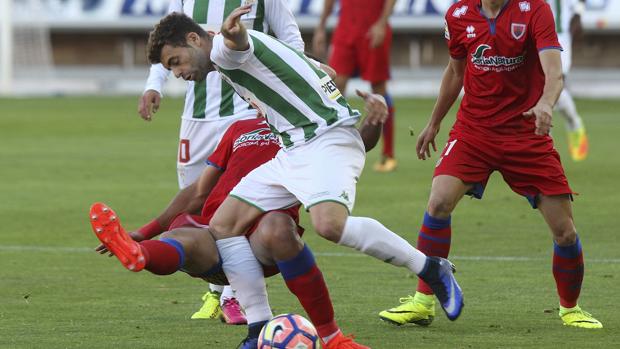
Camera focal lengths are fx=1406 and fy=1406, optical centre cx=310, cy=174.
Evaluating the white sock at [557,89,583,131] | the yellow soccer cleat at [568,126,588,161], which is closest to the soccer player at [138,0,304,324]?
the white sock at [557,89,583,131]

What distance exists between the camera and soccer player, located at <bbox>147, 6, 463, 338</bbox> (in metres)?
6.18

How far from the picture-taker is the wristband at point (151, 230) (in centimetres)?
661

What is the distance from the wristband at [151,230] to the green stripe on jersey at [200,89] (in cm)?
136

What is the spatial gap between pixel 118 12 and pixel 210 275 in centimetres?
2887

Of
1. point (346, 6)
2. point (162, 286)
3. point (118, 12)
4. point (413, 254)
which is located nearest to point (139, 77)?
point (118, 12)

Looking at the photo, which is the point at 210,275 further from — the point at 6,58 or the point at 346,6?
the point at 6,58

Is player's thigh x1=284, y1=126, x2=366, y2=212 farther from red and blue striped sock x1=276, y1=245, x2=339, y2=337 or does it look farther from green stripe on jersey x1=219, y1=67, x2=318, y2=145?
red and blue striped sock x1=276, y1=245, x2=339, y2=337

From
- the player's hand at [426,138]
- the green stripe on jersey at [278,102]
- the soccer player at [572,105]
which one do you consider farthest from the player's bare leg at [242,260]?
the soccer player at [572,105]

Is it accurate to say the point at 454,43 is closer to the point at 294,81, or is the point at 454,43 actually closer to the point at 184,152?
the point at 294,81

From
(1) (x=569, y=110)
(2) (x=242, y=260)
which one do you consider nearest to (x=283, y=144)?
(2) (x=242, y=260)

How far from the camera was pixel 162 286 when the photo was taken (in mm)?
8227

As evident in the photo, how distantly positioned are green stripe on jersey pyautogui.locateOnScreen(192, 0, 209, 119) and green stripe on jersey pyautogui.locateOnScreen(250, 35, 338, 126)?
5.26ft

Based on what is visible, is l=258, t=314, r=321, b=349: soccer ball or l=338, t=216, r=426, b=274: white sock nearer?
l=258, t=314, r=321, b=349: soccer ball

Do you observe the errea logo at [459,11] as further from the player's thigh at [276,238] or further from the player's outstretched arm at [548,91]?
the player's thigh at [276,238]
